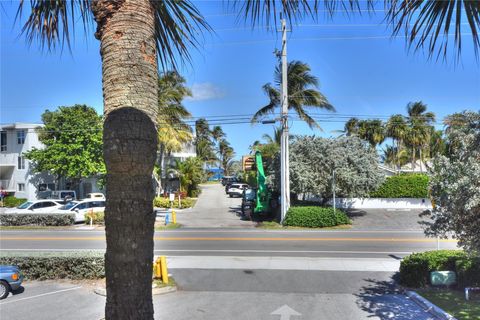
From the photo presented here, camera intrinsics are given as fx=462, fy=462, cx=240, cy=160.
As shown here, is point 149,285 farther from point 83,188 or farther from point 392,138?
point 392,138

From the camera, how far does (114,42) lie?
312 centimetres

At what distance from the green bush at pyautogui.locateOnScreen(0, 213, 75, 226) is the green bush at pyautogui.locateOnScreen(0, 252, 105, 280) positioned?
1686 centimetres

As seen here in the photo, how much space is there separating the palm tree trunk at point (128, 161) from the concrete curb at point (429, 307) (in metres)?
7.26

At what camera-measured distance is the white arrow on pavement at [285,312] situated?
939 centimetres

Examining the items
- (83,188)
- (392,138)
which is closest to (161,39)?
(83,188)

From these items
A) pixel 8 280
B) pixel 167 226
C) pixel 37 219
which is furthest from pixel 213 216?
pixel 8 280

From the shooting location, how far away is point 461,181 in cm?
663

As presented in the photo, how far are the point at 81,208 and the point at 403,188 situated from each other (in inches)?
973

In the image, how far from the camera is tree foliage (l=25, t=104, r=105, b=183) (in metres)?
41.3

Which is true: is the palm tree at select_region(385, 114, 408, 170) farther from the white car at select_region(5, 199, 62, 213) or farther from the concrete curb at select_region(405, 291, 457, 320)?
the concrete curb at select_region(405, 291, 457, 320)

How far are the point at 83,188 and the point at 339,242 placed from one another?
36.1 metres

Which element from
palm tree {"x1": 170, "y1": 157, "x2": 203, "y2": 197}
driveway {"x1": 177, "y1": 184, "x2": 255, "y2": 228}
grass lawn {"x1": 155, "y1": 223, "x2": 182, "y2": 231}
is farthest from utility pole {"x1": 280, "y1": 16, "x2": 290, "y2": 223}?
palm tree {"x1": 170, "y1": 157, "x2": 203, "y2": 197}

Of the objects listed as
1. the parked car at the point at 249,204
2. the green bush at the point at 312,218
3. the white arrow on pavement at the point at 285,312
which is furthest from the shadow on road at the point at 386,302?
the parked car at the point at 249,204

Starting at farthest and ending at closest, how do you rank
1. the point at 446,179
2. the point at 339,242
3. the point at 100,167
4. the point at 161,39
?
the point at 100,167, the point at 339,242, the point at 446,179, the point at 161,39
